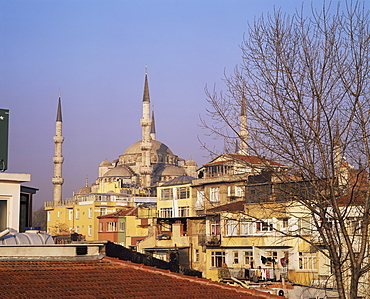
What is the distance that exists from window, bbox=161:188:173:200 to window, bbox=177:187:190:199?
144 cm

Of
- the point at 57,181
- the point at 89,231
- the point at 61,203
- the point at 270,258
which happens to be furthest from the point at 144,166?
the point at 270,258

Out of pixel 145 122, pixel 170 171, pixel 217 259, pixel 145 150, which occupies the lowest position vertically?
pixel 217 259

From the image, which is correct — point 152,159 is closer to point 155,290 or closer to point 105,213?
point 105,213

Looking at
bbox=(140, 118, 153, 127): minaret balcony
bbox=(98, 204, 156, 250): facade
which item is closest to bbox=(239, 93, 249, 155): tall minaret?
bbox=(98, 204, 156, 250): facade

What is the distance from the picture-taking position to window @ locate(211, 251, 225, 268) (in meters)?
39.5

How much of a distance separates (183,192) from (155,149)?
47349mm

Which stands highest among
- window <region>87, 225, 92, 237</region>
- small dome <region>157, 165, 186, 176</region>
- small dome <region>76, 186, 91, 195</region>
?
small dome <region>157, 165, 186, 176</region>

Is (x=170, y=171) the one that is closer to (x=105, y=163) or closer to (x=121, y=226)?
(x=105, y=163)

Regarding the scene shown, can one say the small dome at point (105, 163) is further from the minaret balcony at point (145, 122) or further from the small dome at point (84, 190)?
the minaret balcony at point (145, 122)

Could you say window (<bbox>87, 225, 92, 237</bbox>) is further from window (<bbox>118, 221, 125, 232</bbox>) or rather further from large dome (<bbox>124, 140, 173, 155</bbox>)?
large dome (<bbox>124, 140, 173, 155</bbox>)

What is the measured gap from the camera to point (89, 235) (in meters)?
66.1

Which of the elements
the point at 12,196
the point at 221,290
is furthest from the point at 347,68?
the point at 12,196

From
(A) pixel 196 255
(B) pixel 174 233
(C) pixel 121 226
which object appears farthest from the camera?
(C) pixel 121 226

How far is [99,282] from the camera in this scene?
11.0 metres
